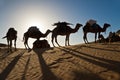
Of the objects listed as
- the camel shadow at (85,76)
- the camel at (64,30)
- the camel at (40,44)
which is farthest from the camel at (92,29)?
the camel shadow at (85,76)

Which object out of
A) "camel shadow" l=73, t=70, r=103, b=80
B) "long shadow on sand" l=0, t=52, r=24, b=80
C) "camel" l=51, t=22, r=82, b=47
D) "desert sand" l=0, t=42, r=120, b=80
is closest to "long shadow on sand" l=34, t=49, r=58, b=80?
"desert sand" l=0, t=42, r=120, b=80

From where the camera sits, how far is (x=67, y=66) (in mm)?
15930

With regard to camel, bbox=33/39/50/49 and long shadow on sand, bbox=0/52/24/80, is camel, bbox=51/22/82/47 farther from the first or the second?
long shadow on sand, bbox=0/52/24/80

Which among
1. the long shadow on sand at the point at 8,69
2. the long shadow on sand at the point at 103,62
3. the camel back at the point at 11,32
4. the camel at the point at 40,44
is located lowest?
the long shadow on sand at the point at 8,69

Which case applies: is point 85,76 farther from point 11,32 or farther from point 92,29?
point 11,32

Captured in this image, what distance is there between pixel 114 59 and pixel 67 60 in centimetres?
306

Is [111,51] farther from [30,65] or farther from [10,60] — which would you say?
[10,60]

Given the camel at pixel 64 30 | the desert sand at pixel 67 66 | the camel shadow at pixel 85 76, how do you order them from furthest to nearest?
the camel at pixel 64 30 → the desert sand at pixel 67 66 → the camel shadow at pixel 85 76

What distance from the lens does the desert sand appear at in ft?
45.4

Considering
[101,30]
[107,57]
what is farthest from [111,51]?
[101,30]

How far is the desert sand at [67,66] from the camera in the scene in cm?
1383

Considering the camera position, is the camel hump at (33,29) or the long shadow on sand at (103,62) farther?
the camel hump at (33,29)

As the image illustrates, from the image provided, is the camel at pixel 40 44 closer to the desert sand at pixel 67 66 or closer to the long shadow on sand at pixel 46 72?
the desert sand at pixel 67 66

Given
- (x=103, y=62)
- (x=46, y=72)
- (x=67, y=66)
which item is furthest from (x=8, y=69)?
(x=103, y=62)
